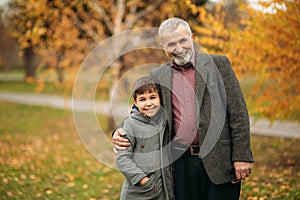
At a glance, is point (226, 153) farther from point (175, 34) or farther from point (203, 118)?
point (175, 34)

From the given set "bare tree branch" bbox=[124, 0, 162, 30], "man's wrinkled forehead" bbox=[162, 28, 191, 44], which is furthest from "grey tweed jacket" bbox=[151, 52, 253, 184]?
"bare tree branch" bbox=[124, 0, 162, 30]

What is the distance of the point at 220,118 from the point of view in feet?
9.39

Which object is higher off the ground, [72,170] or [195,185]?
[195,185]

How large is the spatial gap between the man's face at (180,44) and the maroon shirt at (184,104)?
0.07 m

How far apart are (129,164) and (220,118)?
78 cm

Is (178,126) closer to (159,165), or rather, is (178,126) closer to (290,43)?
(159,165)

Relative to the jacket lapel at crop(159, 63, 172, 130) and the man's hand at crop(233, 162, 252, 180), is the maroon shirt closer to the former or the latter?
the jacket lapel at crop(159, 63, 172, 130)

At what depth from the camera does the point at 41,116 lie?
1566 cm

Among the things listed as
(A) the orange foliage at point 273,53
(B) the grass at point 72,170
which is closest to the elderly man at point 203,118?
(A) the orange foliage at point 273,53

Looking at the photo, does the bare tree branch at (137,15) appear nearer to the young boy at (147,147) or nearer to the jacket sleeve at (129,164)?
the young boy at (147,147)

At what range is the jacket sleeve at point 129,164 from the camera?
2.88 meters

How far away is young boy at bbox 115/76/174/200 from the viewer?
9.67 ft

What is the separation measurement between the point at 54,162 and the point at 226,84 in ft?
19.8

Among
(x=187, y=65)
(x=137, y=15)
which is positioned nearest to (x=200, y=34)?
(x=137, y=15)
